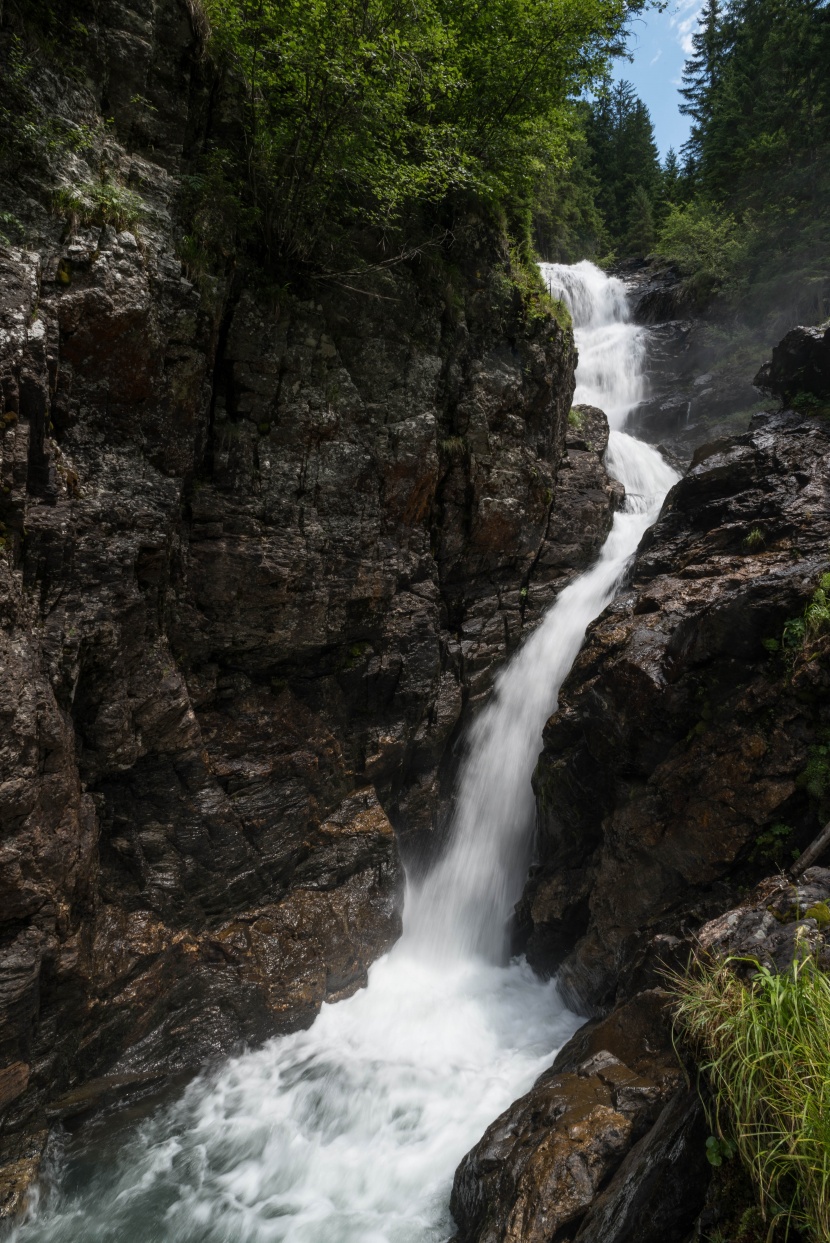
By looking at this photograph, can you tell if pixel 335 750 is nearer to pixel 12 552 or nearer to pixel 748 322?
pixel 12 552

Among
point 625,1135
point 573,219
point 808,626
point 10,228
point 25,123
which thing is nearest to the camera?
point 625,1135

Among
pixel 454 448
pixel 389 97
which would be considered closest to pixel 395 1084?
pixel 454 448

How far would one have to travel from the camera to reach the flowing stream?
5934 mm

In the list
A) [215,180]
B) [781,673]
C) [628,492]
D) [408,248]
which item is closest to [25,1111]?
[781,673]

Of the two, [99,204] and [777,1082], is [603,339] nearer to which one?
[99,204]

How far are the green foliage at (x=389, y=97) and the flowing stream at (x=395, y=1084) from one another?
7097 millimetres

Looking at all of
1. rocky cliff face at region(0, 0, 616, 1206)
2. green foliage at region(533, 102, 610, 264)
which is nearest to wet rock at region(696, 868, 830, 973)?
rocky cliff face at region(0, 0, 616, 1206)

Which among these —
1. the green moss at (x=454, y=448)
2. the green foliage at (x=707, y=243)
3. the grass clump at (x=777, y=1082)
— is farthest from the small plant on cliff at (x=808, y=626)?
the green foliage at (x=707, y=243)

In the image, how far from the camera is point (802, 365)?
11.0m

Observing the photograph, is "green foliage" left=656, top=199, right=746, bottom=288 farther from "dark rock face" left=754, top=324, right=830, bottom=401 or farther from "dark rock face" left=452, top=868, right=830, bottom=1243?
"dark rock face" left=452, top=868, right=830, bottom=1243

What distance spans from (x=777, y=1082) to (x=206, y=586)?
7228 mm

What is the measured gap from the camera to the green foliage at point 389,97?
695 centimetres

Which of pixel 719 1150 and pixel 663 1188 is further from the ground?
pixel 719 1150

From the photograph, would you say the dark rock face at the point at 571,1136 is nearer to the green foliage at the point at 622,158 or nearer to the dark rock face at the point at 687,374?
the dark rock face at the point at 687,374
